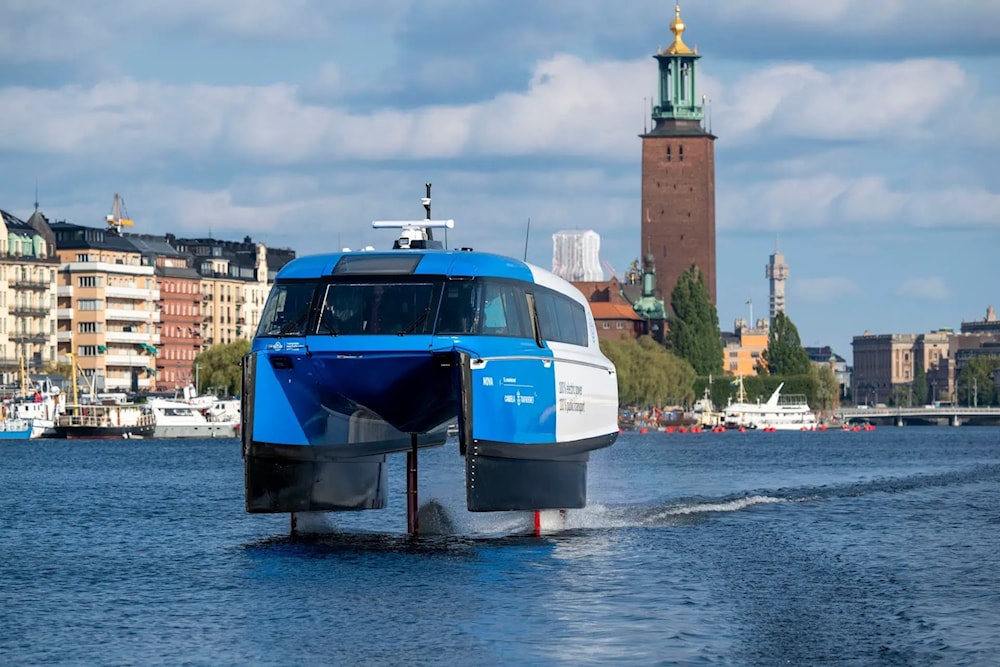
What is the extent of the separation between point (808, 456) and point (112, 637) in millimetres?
84222

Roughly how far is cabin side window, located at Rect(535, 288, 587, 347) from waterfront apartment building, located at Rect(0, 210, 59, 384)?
14779cm

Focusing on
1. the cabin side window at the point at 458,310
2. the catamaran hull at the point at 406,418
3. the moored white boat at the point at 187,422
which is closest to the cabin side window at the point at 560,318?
the catamaran hull at the point at 406,418

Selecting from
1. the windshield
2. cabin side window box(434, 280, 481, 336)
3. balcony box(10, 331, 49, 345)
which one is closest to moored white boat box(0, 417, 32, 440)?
balcony box(10, 331, 49, 345)

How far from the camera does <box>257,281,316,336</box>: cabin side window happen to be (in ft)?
116

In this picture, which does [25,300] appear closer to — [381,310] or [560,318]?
[560,318]

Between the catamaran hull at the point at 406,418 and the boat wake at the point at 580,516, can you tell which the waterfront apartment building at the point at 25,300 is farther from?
the catamaran hull at the point at 406,418

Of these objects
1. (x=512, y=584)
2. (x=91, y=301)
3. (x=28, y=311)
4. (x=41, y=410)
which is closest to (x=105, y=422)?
(x=41, y=410)

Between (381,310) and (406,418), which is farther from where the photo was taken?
(406,418)

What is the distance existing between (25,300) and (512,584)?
16369 cm

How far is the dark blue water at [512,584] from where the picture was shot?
25078mm

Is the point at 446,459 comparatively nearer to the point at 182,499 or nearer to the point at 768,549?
the point at 182,499

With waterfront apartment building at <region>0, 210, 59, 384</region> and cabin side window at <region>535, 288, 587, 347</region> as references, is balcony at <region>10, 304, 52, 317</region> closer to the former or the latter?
waterfront apartment building at <region>0, 210, 59, 384</region>

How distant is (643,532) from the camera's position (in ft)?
136

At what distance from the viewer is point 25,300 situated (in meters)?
189
